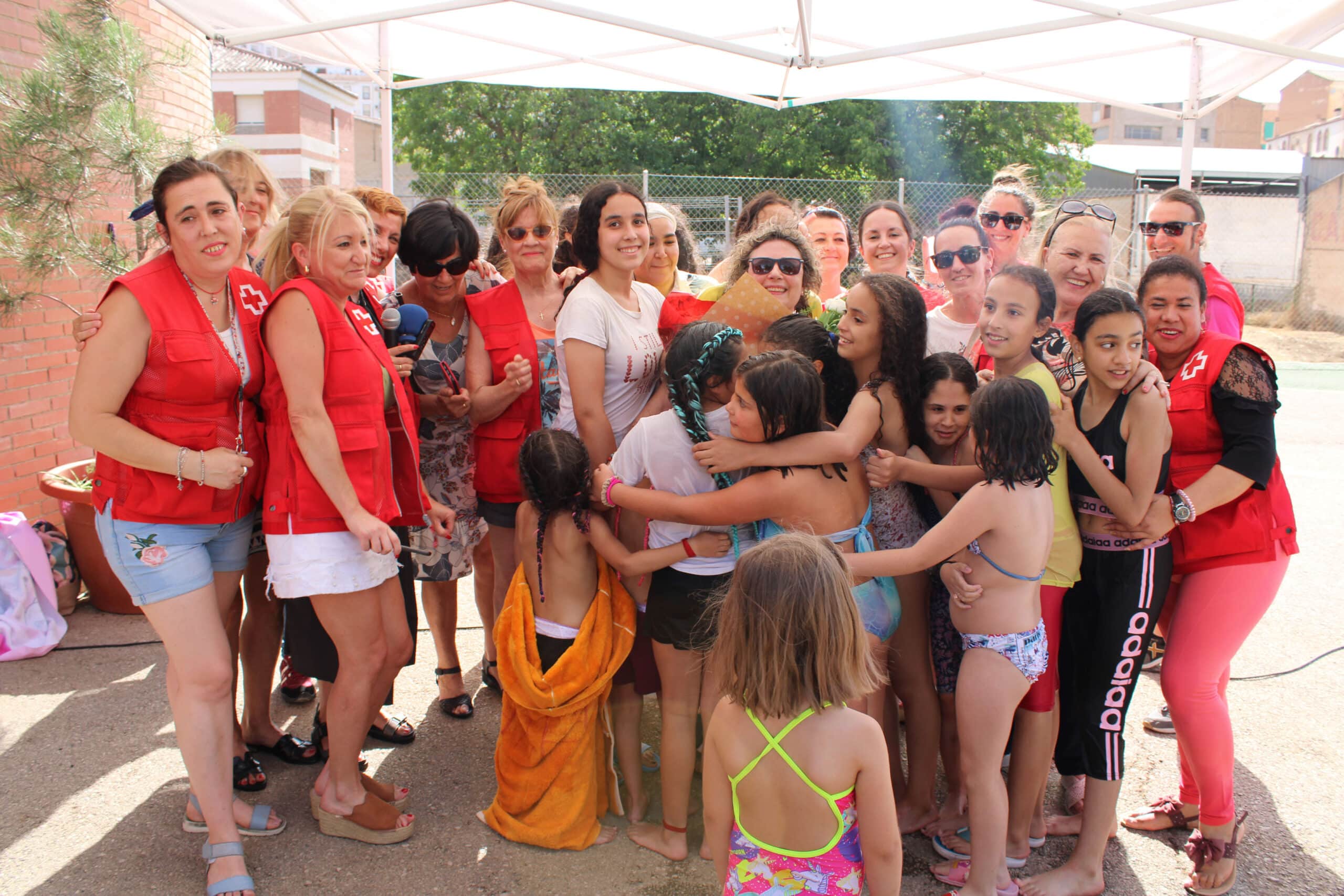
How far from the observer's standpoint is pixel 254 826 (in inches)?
110

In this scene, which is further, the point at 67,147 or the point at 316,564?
the point at 67,147

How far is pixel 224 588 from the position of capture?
8.84ft

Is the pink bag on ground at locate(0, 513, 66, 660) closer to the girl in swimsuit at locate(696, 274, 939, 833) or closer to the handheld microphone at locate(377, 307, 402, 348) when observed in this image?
the handheld microphone at locate(377, 307, 402, 348)

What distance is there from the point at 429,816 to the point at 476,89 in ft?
82.5

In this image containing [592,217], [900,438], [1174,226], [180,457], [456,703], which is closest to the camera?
[180,457]

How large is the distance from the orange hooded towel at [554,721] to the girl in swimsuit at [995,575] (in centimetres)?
87

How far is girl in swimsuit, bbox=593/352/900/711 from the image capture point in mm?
2445

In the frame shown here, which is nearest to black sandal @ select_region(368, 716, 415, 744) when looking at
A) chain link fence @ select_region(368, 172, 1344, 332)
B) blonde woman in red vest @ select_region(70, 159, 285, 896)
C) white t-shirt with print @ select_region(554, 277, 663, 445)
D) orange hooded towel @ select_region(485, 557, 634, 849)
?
orange hooded towel @ select_region(485, 557, 634, 849)

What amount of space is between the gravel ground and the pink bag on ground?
0.29ft

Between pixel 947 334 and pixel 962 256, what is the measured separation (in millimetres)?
306

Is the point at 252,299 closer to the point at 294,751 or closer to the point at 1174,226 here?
the point at 294,751

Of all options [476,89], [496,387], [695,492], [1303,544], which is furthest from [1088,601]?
[476,89]

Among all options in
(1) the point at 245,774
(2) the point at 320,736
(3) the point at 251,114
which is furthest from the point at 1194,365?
(3) the point at 251,114

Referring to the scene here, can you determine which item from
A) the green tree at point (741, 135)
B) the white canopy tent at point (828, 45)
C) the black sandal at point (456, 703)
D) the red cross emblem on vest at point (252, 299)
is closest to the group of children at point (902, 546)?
the black sandal at point (456, 703)
